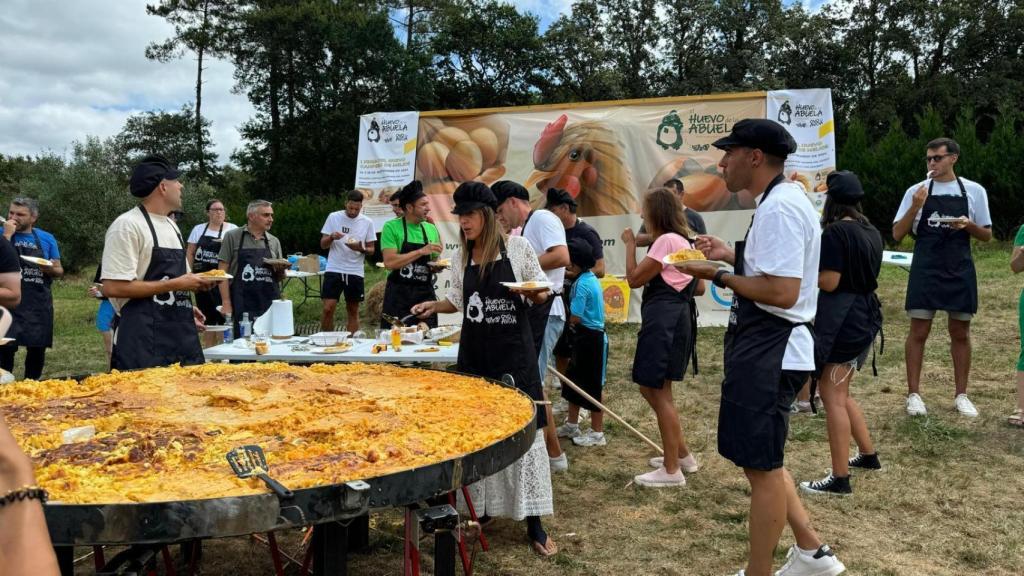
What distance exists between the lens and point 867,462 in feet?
16.4

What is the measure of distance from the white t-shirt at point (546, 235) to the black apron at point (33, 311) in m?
4.90

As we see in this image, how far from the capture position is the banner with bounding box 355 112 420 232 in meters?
11.4

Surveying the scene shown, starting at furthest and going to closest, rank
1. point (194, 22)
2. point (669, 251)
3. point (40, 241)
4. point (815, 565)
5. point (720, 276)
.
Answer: point (194, 22)
point (40, 241)
point (669, 251)
point (815, 565)
point (720, 276)

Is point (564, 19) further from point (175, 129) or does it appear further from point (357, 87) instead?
point (175, 129)

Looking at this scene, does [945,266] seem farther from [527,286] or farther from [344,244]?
[344,244]

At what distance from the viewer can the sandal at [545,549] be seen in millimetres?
3887

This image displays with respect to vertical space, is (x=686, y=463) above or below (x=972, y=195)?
below

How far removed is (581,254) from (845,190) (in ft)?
6.56

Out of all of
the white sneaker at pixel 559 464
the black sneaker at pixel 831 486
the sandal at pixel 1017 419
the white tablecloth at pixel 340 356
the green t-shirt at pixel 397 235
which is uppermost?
the green t-shirt at pixel 397 235

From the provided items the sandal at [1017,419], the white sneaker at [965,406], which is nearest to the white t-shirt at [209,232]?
the white sneaker at [965,406]

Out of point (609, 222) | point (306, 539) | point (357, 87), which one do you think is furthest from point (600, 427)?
point (357, 87)

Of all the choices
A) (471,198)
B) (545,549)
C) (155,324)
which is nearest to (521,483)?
(545,549)

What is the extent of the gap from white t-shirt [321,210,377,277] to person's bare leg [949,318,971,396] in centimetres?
615

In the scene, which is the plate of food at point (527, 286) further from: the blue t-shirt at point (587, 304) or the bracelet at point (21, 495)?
the bracelet at point (21, 495)
